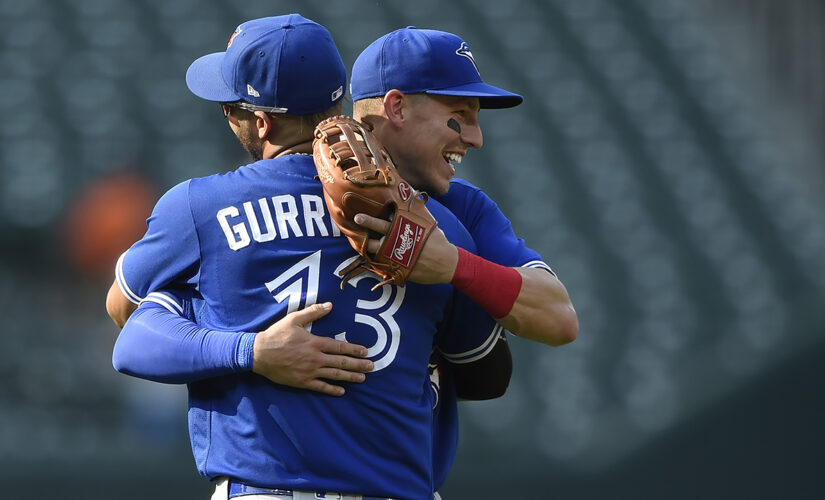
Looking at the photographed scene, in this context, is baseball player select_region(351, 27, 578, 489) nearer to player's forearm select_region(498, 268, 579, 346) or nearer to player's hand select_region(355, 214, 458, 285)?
player's forearm select_region(498, 268, 579, 346)

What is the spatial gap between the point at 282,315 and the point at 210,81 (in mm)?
474

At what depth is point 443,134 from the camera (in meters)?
2.03

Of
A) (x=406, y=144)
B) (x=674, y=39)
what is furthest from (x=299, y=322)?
(x=674, y=39)

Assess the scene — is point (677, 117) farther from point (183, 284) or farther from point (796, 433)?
point (183, 284)

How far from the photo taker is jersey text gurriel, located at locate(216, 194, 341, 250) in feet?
5.72

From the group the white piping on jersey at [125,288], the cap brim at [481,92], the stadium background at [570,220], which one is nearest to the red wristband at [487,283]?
the cap brim at [481,92]

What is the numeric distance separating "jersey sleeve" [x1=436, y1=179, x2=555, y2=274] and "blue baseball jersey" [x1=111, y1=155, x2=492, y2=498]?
0.25 meters

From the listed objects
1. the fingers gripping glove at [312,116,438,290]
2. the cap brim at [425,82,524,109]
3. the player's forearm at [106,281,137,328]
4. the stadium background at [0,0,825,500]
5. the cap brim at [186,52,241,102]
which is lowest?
the stadium background at [0,0,825,500]

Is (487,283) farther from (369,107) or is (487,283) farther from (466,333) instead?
(369,107)

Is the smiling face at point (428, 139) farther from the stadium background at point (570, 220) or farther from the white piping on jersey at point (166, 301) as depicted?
the stadium background at point (570, 220)

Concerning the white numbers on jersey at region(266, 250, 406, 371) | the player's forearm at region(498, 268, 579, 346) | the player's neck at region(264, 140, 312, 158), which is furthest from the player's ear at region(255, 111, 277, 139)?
the player's forearm at region(498, 268, 579, 346)

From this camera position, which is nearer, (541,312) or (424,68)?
(541,312)

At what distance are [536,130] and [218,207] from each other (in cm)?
399

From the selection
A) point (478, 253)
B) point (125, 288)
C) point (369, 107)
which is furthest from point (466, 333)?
point (125, 288)
